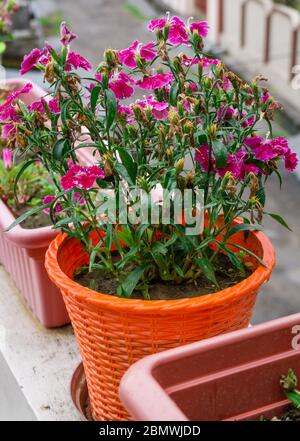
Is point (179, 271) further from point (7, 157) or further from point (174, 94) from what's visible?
point (7, 157)

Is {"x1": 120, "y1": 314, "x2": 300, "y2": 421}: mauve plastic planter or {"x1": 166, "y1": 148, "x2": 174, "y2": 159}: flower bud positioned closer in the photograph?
{"x1": 120, "y1": 314, "x2": 300, "y2": 421}: mauve plastic planter

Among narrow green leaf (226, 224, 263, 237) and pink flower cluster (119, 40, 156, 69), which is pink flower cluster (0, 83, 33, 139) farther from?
narrow green leaf (226, 224, 263, 237)

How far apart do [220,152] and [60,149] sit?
10.1 inches

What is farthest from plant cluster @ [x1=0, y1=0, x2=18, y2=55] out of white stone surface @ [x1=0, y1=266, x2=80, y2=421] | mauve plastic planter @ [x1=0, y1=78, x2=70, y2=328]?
white stone surface @ [x1=0, y1=266, x2=80, y2=421]

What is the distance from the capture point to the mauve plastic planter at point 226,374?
0.98m

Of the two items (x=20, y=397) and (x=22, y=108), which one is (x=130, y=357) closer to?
(x=20, y=397)

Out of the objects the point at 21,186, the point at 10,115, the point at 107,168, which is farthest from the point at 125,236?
the point at 21,186

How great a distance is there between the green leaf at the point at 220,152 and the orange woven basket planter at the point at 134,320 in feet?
0.64

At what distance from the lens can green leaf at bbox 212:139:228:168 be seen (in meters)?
1.12

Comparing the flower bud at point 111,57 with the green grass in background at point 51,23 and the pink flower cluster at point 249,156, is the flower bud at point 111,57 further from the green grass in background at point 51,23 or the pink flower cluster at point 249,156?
the green grass in background at point 51,23

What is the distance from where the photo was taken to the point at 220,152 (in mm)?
1123

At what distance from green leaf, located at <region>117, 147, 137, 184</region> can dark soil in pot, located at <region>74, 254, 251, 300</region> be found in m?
0.21

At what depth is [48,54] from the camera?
4.15ft

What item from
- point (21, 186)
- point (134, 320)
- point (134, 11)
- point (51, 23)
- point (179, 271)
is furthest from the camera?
point (134, 11)
